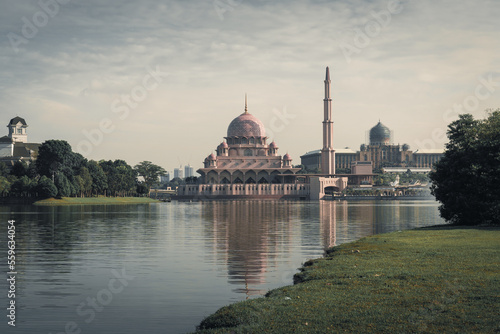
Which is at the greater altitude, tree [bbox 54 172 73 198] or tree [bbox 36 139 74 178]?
tree [bbox 36 139 74 178]

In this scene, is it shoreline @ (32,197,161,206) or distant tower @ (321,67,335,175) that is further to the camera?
distant tower @ (321,67,335,175)

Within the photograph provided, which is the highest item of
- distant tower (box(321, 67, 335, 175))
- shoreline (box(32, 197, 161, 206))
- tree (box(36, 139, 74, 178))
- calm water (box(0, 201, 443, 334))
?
distant tower (box(321, 67, 335, 175))

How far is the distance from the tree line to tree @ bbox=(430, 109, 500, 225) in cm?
8245

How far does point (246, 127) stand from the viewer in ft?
636

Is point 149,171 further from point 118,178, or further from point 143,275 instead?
point 143,275

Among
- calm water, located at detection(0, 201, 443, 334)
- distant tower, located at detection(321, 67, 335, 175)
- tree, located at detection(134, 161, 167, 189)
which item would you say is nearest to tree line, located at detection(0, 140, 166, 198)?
tree, located at detection(134, 161, 167, 189)

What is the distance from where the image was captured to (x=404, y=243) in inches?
1212

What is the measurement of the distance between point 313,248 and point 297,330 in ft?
64.4

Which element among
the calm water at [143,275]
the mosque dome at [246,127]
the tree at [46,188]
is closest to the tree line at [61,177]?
the tree at [46,188]

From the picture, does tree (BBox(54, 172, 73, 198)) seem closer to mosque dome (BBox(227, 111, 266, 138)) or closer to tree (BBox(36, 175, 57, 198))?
tree (BBox(36, 175, 57, 198))

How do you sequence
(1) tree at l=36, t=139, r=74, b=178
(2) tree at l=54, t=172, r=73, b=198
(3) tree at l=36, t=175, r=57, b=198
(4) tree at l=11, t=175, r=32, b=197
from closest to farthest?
(3) tree at l=36, t=175, r=57, b=198, (2) tree at l=54, t=172, r=73, b=198, (4) tree at l=11, t=175, r=32, b=197, (1) tree at l=36, t=139, r=74, b=178

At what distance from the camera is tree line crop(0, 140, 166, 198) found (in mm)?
113500

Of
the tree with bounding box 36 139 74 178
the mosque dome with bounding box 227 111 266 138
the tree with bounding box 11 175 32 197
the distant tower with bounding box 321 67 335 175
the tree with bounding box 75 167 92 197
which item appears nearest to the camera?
the tree with bounding box 11 175 32 197

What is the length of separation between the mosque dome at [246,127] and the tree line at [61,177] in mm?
51843
